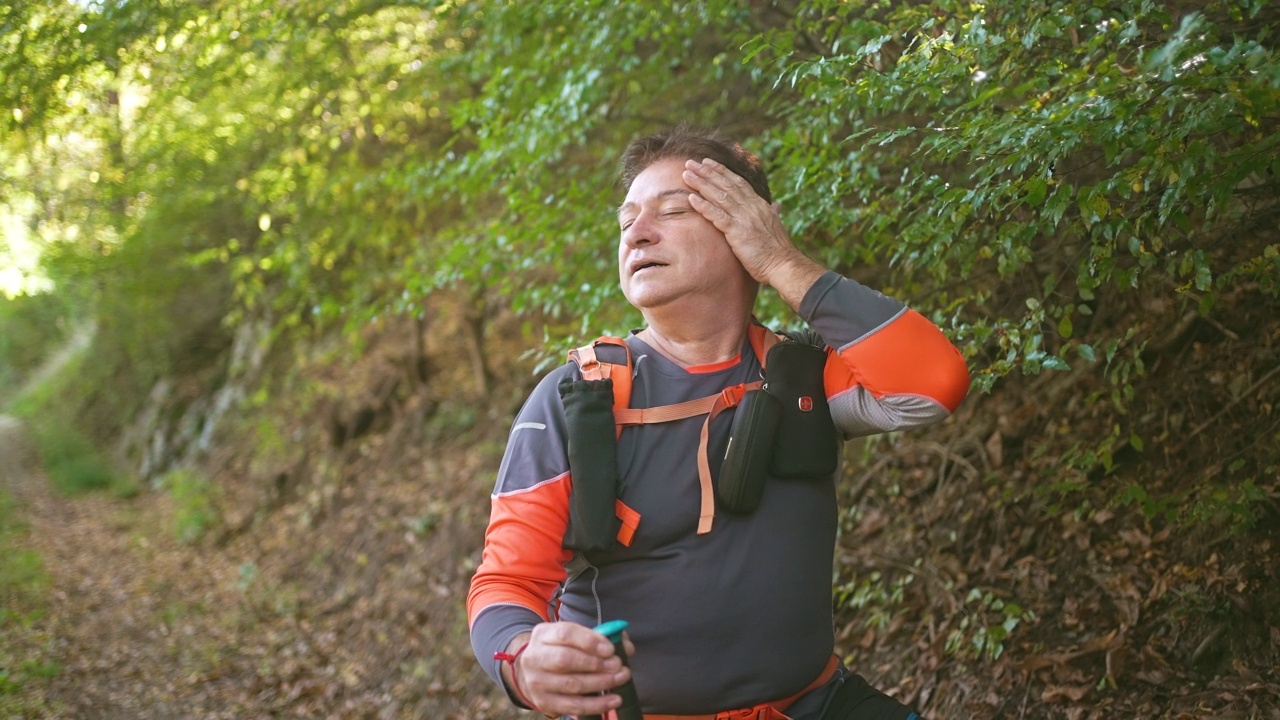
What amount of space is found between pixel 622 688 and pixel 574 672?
114 millimetres

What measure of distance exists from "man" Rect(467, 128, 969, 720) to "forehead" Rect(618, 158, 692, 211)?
1 cm

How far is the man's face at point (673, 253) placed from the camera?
243 centimetres

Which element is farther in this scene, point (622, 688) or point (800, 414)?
point (800, 414)

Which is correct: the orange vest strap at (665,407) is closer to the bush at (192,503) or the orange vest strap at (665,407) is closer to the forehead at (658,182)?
the forehead at (658,182)

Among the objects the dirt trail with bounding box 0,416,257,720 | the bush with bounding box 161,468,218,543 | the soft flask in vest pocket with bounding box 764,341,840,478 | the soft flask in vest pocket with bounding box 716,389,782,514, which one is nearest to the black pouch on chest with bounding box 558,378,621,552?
the soft flask in vest pocket with bounding box 716,389,782,514

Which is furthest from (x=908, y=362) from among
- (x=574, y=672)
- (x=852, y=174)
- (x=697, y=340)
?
(x=852, y=174)

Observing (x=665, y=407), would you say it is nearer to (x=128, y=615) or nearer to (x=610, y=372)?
(x=610, y=372)

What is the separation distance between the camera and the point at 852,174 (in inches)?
138

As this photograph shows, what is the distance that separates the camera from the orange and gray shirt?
224 centimetres

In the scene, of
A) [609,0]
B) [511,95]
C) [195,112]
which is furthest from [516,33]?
[195,112]

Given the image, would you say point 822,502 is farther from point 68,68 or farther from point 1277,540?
point 68,68

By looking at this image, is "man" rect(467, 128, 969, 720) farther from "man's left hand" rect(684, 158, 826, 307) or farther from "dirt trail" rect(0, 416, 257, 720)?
"dirt trail" rect(0, 416, 257, 720)

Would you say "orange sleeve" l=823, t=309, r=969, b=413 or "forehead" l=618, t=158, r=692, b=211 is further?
"forehead" l=618, t=158, r=692, b=211

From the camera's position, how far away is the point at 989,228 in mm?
3410
